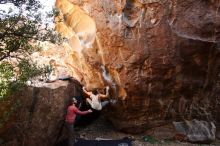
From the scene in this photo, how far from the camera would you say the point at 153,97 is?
1357cm

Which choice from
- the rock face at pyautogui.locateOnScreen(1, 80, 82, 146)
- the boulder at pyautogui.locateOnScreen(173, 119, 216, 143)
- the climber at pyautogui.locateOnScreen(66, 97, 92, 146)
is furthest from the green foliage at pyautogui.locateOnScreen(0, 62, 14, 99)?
the boulder at pyautogui.locateOnScreen(173, 119, 216, 143)

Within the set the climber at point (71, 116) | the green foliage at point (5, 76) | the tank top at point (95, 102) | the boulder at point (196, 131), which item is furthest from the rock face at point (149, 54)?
the green foliage at point (5, 76)

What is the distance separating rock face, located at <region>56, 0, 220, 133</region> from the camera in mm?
12562

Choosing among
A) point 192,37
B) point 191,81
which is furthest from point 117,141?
point 192,37

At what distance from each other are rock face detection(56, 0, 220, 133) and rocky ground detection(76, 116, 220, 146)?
32 cm

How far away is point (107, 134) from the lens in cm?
1420

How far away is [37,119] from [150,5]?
4.86 meters

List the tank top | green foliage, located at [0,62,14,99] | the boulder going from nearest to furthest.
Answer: green foliage, located at [0,62,14,99], the tank top, the boulder

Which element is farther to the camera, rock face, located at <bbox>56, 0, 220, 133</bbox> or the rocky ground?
the rocky ground

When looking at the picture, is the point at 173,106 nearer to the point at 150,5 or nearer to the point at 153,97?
the point at 153,97

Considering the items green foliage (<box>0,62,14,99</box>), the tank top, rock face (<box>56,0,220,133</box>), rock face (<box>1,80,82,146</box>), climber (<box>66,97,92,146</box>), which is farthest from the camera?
the tank top

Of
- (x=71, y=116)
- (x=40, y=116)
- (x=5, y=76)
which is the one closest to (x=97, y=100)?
(x=71, y=116)

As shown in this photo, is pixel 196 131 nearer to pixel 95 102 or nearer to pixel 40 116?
pixel 95 102

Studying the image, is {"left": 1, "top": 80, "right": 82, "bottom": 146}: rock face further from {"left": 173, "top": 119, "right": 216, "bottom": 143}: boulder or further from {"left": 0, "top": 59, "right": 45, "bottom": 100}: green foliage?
{"left": 173, "top": 119, "right": 216, "bottom": 143}: boulder
